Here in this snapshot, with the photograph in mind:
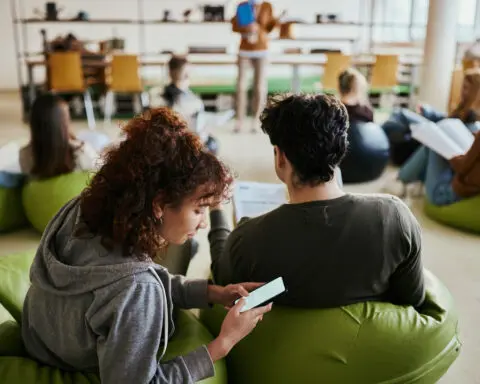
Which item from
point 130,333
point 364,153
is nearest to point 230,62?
point 364,153

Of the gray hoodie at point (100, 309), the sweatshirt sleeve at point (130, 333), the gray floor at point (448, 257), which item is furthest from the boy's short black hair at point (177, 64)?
the sweatshirt sleeve at point (130, 333)

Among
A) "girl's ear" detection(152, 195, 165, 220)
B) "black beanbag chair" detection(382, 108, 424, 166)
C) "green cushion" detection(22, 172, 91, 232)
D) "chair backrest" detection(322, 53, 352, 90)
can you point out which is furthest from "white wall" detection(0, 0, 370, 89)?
"girl's ear" detection(152, 195, 165, 220)

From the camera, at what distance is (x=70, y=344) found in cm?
138

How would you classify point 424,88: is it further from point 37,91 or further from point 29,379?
point 29,379

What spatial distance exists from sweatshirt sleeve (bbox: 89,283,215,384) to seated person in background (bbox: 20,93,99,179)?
187 cm

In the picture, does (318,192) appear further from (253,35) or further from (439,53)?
(439,53)

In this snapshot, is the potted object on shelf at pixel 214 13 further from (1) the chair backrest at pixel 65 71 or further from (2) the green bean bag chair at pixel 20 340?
(2) the green bean bag chair at pixel 20 340

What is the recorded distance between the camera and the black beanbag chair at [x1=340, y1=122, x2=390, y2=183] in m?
4.32

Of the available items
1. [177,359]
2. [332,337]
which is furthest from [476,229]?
[177,359]

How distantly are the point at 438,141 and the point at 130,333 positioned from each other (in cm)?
290

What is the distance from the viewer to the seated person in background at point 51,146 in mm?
3098

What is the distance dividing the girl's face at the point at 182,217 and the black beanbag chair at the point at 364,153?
306 centimetres

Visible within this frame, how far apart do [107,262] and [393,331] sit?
951 millimetres

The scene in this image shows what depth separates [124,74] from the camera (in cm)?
671
